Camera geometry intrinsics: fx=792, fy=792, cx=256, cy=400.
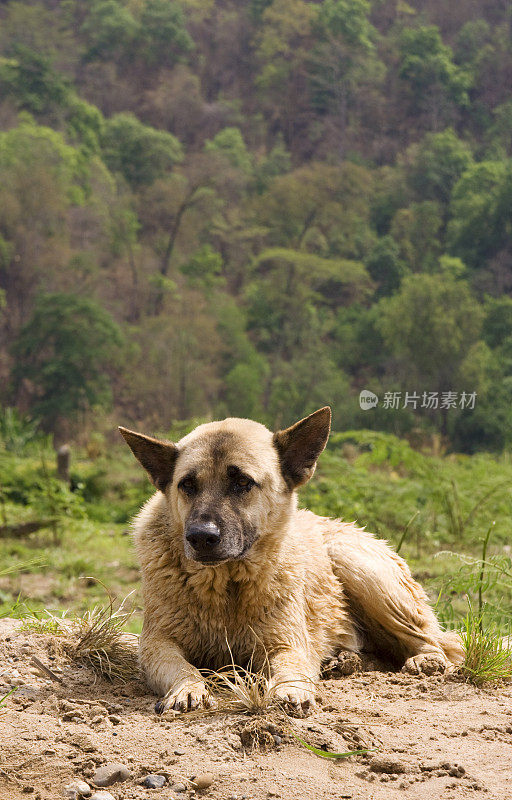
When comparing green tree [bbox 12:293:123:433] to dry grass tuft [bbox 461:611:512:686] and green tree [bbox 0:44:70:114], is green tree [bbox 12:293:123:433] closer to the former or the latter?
green tree [bbox 0:44:70:114]

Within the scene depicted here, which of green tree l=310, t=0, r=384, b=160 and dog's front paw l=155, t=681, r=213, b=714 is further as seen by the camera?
green tree l=310, t=0, r=384, b=160

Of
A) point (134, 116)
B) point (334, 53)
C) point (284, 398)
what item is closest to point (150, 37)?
point (134, 116)

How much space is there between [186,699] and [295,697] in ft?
1.37

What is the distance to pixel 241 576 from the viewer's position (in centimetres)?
352

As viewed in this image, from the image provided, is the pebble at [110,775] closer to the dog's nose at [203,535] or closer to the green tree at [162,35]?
the dog's nose at [203,535]

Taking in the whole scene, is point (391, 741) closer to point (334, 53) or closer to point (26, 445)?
point (26, 445)

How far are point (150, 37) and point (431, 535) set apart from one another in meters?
34.8

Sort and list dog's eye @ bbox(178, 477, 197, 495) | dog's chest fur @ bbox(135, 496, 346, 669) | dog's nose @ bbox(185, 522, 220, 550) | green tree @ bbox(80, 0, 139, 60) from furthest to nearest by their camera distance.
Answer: green tree @ bbox(80, 0, 139, 60) → dog's chest fur @ bbox(135, 496, 346, 669) → dog's eye @ bbox(178, 477, 197, 495) → dog's nose @ bbox(185, 522, 220, 550)

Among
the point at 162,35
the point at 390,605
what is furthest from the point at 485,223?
the point at 390,605

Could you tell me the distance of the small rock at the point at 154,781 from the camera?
2447 mm

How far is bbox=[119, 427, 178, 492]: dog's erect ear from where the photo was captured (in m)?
3.62

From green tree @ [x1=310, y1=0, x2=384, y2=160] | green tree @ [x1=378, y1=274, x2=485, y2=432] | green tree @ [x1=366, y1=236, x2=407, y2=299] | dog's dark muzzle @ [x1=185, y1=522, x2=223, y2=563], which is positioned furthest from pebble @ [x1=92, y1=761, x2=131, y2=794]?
green tree @ [x1=310, y1=0, x2=384, y2=160]

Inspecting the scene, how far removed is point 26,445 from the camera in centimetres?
1570

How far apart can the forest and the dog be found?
13707 mm
